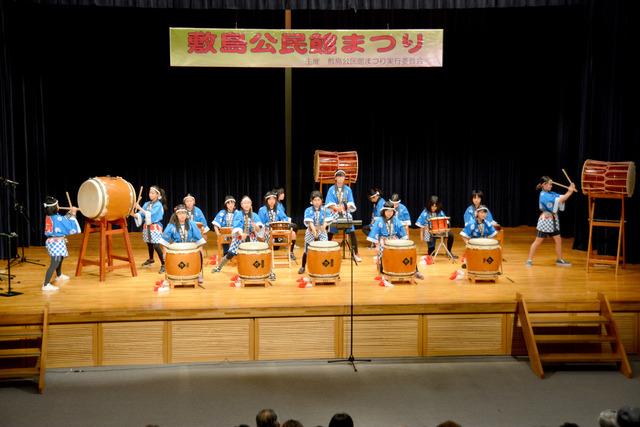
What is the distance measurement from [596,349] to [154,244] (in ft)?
16.9

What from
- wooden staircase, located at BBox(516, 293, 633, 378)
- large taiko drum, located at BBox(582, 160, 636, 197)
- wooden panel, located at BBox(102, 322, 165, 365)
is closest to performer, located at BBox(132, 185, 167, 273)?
wooden panel, located at BBox(102, 322, 165, 365)

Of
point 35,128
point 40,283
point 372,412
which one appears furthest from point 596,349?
point 35,128

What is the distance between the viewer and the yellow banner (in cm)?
913

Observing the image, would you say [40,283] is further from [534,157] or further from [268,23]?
[534,157]

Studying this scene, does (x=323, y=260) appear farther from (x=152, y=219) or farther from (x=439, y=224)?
(x=152, y=219)

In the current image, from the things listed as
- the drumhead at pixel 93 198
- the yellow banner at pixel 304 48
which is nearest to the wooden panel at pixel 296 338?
the drumhead at pixel 93 198

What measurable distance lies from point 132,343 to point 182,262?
1259 millimetres

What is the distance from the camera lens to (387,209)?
808cm

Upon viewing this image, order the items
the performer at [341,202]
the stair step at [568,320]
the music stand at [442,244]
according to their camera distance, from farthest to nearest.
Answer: the performer at [341,202] < the music stand at [442,244] < the stair step at [568,320]

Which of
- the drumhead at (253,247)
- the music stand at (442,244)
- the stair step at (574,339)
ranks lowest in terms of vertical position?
the stair step at (574,339)

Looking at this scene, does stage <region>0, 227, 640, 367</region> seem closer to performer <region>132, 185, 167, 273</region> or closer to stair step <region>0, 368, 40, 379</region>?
stair step <region>0, 368, 40, 379</region>

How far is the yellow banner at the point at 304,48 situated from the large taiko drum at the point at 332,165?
152 cm

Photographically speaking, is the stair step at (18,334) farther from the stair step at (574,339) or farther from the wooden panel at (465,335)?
the stair step at (574,339)

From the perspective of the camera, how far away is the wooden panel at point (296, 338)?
644 centimetres
